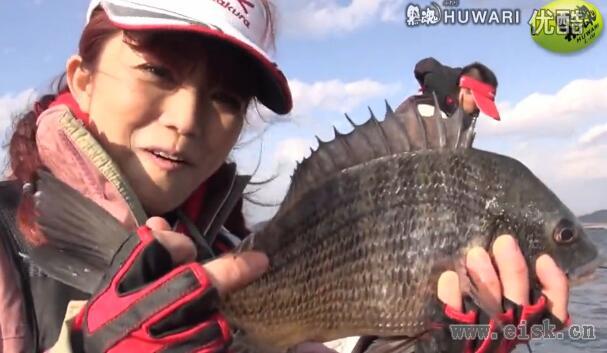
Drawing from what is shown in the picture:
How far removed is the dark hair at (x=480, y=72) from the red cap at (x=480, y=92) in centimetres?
6

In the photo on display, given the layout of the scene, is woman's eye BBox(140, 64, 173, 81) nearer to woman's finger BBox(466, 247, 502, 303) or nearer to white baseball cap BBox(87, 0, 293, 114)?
white baseball cap BBox(87, 0, 293, 114)

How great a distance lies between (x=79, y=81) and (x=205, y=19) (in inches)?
20.5

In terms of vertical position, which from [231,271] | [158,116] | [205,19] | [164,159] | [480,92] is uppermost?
[480,92]

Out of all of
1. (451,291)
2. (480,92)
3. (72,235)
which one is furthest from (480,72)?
(72,235)

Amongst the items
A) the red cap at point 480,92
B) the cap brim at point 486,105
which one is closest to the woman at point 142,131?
the cap brim at point 486,105

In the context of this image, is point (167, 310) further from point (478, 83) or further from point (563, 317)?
point (478, 83)

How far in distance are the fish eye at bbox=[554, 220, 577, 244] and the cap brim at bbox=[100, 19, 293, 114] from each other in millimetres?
1074

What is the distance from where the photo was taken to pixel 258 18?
2123mm

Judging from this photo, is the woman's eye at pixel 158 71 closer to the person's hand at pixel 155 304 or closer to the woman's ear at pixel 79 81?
the woman's ear at pixel 79 81

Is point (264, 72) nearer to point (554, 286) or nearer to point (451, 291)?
point (451, 291)

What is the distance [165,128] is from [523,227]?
1.30 m

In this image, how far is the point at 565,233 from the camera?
2.31 metres

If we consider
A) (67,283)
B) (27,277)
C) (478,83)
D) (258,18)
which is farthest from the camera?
(478,83)

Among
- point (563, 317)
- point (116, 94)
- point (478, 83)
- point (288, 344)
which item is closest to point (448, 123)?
point (563, 317)
